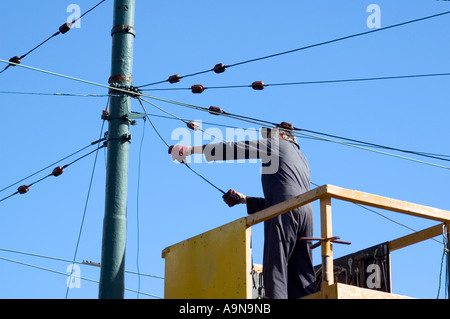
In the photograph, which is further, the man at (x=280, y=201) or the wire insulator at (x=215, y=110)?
the wire insulator at (x=215, y=110)

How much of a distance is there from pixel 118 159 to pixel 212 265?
1.60 metres

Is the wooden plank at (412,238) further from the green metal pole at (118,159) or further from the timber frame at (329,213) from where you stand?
the green metal pole at (118,159)

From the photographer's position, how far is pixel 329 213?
9.56m

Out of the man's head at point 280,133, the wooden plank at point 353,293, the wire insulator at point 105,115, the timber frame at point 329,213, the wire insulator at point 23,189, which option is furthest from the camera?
the wire insulator at point 23,189

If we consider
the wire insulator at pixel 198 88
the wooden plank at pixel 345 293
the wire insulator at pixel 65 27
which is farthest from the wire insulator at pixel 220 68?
the wooden plank at pixel 345 293

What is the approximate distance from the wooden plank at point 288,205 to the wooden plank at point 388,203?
0.12 m

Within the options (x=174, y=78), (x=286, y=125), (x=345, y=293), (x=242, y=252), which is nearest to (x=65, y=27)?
(x=174, y=78)

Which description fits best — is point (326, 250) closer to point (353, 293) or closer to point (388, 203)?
point (353, 293)

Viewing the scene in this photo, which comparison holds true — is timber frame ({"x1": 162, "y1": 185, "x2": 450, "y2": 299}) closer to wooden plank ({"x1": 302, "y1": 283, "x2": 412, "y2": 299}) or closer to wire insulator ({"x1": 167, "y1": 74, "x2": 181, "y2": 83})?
wooden plank ({"x1": 302, "y1": 283, "x2": 412, "y2": 299})

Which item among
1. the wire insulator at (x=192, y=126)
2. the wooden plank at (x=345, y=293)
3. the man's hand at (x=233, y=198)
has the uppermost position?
the wire insulator at (x=192, y=126)

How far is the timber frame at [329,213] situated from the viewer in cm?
943
